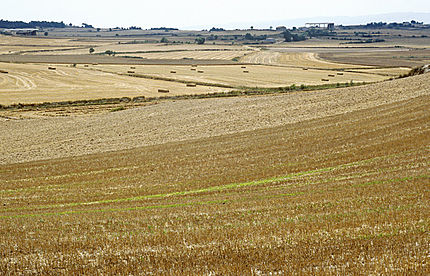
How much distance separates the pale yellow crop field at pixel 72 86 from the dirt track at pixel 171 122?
13.9 meters

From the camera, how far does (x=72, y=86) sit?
65.5 m

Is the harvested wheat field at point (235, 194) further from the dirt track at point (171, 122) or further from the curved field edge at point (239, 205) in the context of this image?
the dirt track at point (171, 122)

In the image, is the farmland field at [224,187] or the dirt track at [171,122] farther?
the dirt track at [171,122]

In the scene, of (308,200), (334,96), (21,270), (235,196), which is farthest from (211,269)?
(334,96)

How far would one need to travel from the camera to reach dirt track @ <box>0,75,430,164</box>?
32094 millimetres

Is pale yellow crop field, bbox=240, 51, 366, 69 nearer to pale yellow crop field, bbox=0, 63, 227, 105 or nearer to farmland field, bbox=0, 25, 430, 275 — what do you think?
pale yellow crop field, bbox=0, 63, 227, 105

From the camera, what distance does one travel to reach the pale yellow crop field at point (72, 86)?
56938 millimetres

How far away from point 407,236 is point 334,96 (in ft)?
101

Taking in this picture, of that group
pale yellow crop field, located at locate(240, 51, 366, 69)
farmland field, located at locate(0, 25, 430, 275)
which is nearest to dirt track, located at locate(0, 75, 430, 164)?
farmland field, located at locate(0, 25, 430, 275)

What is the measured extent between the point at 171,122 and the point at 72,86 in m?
32.5

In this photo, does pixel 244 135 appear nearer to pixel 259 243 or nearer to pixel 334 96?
pixel 334 96

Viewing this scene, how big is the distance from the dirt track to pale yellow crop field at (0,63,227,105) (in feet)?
45.7

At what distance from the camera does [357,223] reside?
38.2 ft

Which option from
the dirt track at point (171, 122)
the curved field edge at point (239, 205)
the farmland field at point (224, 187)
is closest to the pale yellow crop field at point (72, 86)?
the farmland field at point (224, 187)
